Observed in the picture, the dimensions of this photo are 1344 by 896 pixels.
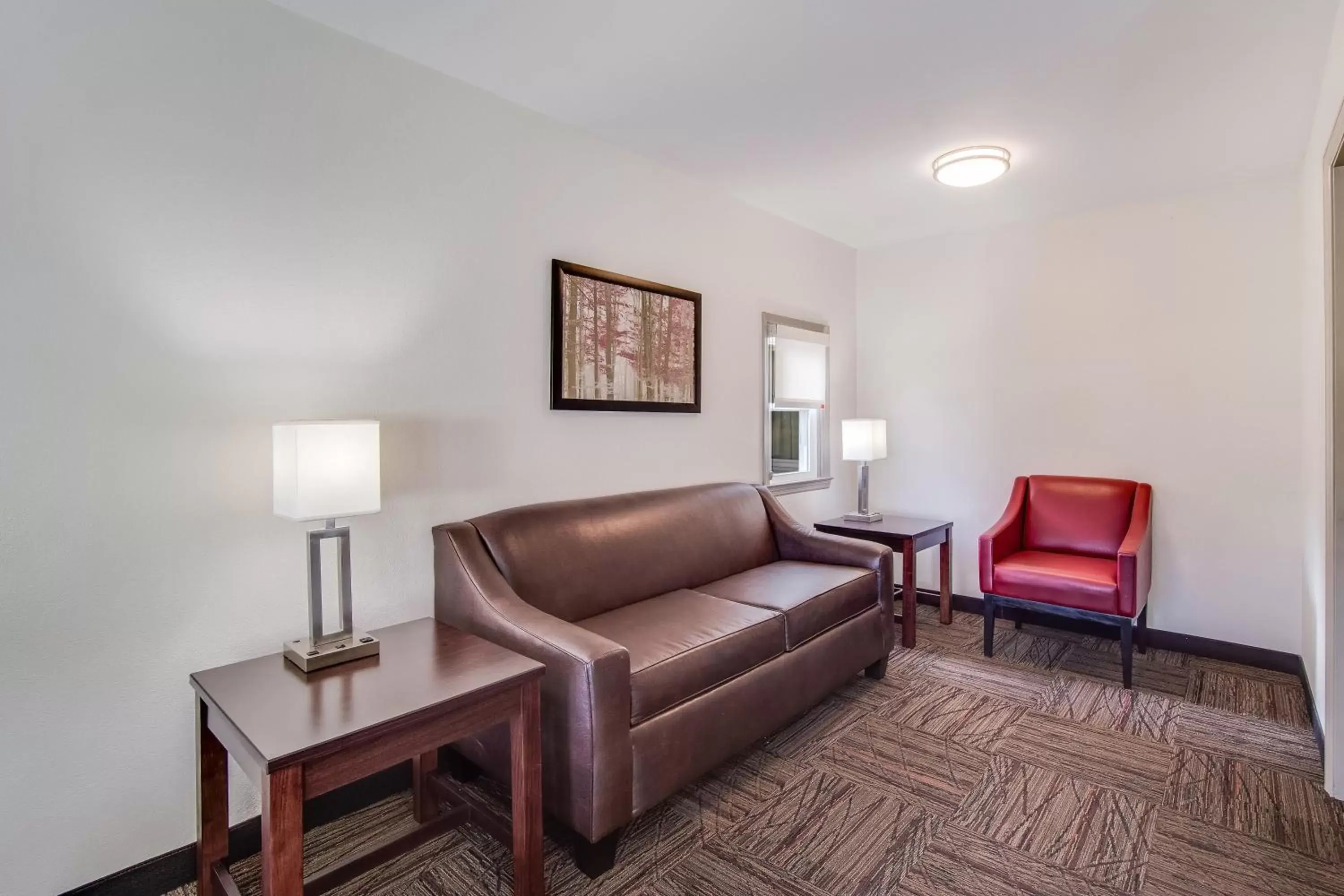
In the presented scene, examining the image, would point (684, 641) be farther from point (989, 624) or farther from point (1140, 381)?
point (1140, 381)

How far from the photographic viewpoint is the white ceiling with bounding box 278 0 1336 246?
194cm

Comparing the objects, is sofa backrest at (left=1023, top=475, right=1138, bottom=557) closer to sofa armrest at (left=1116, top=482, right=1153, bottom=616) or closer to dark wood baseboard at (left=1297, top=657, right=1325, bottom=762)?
sofa armrest at (left=1116, top=482, right=1153, bottom=616)

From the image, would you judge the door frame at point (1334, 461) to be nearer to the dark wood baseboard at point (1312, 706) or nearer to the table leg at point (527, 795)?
the dark wood baseboard at point (1312, 706)

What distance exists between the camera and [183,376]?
5.82 feet

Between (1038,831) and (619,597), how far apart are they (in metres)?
1.53

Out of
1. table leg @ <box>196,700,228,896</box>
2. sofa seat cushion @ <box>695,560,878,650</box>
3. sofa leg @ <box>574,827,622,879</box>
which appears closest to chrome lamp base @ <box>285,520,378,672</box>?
table leg @ <box>196,700,228,896</box>

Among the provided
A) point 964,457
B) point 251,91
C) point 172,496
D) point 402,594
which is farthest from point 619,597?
point 964,457

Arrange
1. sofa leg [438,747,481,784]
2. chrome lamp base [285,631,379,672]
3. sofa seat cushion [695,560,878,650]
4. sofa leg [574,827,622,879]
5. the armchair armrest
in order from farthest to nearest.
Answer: the armchair armrest
sofa seat cushion [695,560,878,650]
sofa leg [438,747,481,784]
sofa leg [574,827,622,879]
chrome lamp base [285,631,379,672]

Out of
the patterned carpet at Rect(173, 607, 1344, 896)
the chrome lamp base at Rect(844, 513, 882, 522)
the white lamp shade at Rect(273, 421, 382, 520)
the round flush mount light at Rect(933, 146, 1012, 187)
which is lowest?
the patterned carpet at Rect(173, 607, 1344, 896)

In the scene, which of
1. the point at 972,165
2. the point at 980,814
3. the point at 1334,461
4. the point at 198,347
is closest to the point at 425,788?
the point at 198,347

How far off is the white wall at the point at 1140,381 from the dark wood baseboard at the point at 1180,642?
0.05 metres

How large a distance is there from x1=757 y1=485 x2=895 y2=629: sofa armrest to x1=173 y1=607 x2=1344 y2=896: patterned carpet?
46cm

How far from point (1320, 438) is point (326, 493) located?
3.30m

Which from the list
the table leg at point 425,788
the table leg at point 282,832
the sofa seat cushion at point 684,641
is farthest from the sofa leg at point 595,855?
the table leg at point 282,832
